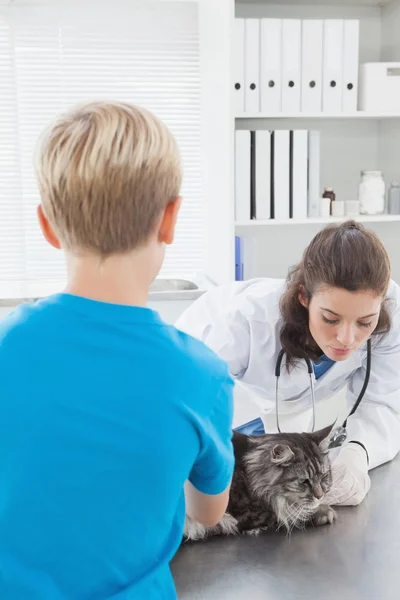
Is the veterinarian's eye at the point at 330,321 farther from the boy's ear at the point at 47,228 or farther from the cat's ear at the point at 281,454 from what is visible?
the boy's ear at the point at 47,228

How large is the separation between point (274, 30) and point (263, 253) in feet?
3.16

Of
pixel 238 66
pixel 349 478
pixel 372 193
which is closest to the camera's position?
pixel 349 478

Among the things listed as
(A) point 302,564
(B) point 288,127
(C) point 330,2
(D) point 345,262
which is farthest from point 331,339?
(C) point 330,2

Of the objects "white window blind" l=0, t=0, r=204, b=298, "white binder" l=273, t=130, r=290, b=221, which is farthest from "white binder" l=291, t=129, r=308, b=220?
"white window blind" l=0, t=0, r=204, b=298

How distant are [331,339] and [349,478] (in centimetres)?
28

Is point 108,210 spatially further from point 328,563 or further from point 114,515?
point 328,563

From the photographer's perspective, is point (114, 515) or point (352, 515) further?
point (352, 515)

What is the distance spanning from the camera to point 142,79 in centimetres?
315

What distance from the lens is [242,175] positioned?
2.63 meters

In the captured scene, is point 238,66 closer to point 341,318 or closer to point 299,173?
point 299,173

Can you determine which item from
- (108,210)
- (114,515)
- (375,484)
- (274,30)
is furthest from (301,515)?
(274,30)

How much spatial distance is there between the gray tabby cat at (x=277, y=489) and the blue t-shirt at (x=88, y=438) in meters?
0.51

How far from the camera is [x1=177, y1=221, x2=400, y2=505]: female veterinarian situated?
1.32 meters

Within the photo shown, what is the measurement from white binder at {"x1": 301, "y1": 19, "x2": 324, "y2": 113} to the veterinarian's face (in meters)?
1.45
